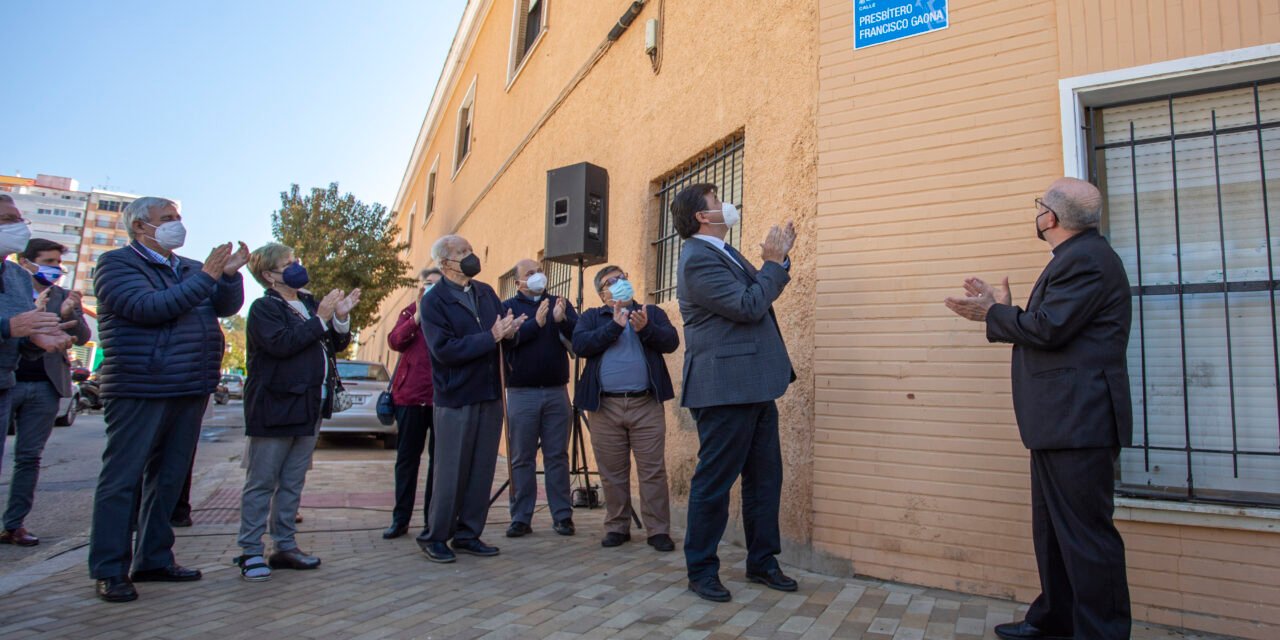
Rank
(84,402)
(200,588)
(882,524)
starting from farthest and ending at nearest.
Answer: (84,402) → (882,524) → (200,588)

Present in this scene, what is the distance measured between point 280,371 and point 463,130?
14322 mm

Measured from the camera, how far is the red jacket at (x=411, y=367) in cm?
484

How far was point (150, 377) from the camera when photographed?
10.9 ft

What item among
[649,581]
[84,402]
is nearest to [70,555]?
[649,581]

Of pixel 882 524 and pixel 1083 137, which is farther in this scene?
pixel 882 524

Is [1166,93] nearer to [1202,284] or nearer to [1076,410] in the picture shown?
[1202,284]

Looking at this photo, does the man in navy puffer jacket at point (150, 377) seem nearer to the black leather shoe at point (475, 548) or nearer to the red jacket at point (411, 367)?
the black leather shoe at point (475, 548)

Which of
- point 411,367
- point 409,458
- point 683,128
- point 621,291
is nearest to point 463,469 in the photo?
point 409,458

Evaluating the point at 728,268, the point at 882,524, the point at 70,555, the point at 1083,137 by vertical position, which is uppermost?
the point at 1083,137

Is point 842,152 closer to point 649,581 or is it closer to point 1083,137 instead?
point 1083,137

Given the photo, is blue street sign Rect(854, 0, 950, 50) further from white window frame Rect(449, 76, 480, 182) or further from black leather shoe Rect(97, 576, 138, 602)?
white window frame Rect(449, 76, 480, 182)

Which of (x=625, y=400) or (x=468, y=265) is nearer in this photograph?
(x=468, y=265)

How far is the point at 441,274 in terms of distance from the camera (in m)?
4.39

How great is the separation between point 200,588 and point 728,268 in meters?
2.83
